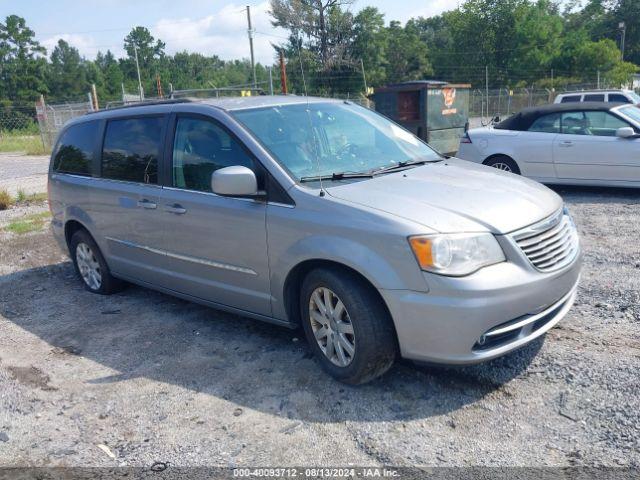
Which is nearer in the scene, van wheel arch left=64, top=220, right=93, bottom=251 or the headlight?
the headlight

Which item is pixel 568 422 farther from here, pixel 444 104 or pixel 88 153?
pixel 444 104

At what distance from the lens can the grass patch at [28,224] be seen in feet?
30.8

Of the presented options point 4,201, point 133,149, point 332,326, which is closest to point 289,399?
point 332,326

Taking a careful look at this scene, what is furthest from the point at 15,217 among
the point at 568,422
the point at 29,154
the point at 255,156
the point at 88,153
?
the point at 29,154

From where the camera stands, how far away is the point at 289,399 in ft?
11.9

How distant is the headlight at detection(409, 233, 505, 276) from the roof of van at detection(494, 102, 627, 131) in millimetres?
7011

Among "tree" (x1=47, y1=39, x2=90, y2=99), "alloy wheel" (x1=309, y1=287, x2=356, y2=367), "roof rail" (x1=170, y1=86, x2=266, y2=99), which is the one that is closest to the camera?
"alloy wheel" (x1=309, y1=287, x2=356, y2=367)

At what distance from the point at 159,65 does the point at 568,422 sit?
95473mm

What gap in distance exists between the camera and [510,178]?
167 inches

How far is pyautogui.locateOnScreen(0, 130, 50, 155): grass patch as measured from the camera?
26.9m

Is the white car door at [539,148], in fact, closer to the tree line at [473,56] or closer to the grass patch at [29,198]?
the grass patch at [29,198]

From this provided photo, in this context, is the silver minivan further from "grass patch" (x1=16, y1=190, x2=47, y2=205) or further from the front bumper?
"grass patch" (x1=16, y1=190, x2=47, y2=205)

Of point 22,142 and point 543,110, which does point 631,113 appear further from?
point 22,142

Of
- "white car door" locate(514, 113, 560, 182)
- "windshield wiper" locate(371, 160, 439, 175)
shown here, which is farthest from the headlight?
"white car door" locate(514, 113, 560, 182)
